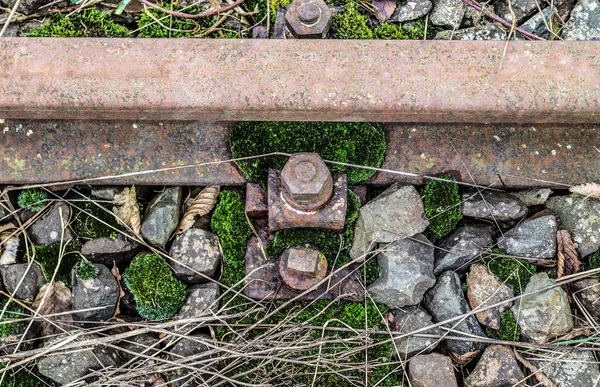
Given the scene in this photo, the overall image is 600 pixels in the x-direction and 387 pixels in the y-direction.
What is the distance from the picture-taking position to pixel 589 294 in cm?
263

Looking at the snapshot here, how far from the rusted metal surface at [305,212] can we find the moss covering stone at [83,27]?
101 centimetres

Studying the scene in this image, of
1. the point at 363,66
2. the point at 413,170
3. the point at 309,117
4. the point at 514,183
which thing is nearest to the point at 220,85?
the point at 309,117

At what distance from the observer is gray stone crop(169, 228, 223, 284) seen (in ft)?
8.65

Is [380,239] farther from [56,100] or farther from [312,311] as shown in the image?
[56,100]

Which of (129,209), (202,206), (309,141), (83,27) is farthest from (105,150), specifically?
(309,141)

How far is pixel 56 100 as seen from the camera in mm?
2268

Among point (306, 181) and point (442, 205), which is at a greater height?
point (306, 181)

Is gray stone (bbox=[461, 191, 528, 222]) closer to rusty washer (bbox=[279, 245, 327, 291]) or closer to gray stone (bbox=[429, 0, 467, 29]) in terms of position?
rusty washer (bbox=[279, 245, 327, 291])

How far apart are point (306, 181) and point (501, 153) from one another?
90cm

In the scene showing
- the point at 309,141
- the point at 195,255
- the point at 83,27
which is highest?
the point at 83,27

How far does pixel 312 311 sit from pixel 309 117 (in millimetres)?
865

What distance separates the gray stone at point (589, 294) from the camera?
262 cm

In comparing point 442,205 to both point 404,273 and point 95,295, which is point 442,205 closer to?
point 404,273

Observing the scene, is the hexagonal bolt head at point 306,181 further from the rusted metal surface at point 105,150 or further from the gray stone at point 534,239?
the gray stone at point 534,239
